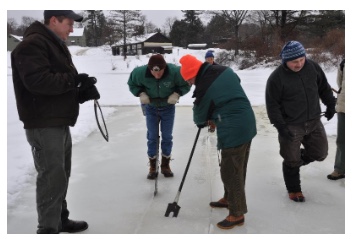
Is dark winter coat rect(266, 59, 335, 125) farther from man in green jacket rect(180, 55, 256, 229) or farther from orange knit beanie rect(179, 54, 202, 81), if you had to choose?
orange knit beanie rect(179, 54, 202, 81)

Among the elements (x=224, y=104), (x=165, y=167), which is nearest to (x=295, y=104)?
(x=224, y=104)

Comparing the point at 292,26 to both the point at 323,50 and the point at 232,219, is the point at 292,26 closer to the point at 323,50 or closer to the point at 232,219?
the point at 323,50

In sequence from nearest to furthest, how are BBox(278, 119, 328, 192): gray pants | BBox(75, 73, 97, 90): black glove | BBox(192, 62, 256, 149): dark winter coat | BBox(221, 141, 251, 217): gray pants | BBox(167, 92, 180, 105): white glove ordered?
BBox(75, 73, 97, 90): black glove, BBox(192, 62, 256, 149): dark winter coat, BBox(221, 141, 251, 217): gray pants, BBox(278, 119, 328, 192): gray pants, BBox(167, 92, 180, 105): white glove

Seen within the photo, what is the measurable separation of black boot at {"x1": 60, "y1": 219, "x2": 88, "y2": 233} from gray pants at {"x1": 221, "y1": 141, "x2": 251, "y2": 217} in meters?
1.26

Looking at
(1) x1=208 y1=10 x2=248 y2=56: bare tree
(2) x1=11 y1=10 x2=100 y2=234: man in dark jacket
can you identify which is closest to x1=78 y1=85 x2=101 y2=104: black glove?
(2) x1=11 y1=10 x2=100 y2=234: man in dark jacket

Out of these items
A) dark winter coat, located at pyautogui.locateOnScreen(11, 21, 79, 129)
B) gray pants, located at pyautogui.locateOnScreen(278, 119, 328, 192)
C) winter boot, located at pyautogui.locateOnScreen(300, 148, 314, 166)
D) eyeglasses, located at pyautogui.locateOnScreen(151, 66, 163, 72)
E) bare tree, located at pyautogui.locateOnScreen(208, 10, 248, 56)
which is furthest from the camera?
bare tree, located at pyautogui.locateOnScreen(208, 10, 248, 56)

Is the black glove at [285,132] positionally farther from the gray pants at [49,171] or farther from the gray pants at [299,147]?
the gray pants at [49,171]

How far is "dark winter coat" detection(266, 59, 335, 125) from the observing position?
297 centimetres

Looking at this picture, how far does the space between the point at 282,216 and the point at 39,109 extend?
87.5 inches

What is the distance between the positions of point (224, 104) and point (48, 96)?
1303mm

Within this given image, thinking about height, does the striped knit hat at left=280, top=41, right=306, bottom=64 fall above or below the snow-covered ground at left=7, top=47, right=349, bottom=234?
above

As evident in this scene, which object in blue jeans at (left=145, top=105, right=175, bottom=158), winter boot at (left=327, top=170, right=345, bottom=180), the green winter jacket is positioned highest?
the green winter jacket

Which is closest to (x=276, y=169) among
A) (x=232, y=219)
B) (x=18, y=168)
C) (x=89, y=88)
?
(x=232, y=219)

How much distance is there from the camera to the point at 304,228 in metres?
2.69
